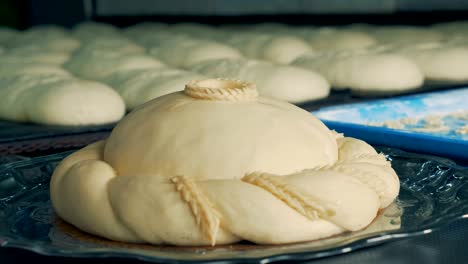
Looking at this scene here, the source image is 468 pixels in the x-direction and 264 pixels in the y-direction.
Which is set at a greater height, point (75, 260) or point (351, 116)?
point (75, 260)

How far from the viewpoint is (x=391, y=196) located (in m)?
1.07

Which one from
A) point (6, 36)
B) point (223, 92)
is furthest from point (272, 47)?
point (223, 92)

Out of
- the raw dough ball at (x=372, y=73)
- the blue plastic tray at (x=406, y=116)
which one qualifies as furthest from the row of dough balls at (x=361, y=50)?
the blue plastic tray at (x=406, y=116)

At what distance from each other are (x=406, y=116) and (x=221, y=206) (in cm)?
162

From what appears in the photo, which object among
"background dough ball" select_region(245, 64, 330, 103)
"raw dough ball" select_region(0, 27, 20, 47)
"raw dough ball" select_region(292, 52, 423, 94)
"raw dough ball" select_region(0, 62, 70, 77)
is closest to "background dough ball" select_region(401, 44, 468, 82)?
"raw dough ball" select_region(292, 52, 423, 94)

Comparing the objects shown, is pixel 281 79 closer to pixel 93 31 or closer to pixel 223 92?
pixel 223 92

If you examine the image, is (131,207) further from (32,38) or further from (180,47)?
(32,38)

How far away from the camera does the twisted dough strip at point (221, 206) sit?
3.13ft

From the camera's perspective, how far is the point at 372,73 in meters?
2.94

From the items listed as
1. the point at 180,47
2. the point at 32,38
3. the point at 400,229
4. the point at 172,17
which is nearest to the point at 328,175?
the point at 400,229

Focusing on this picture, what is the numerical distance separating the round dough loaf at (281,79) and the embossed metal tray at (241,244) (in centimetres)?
146

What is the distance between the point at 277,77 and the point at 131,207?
1.88 m

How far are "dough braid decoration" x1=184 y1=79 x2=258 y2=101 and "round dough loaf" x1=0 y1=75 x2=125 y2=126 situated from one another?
1.25 meters

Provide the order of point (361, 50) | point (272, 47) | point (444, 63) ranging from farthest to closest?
point (272, 47)
point (361, 50)
point (444, 63)
